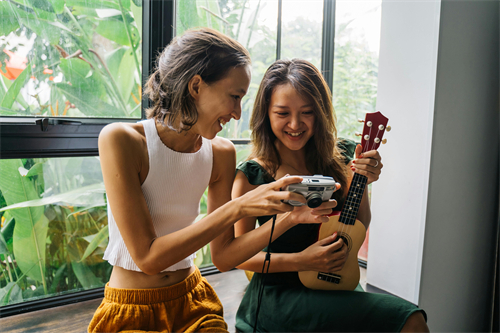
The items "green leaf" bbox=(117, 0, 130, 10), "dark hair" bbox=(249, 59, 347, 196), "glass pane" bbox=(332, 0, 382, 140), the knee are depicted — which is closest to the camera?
the knee

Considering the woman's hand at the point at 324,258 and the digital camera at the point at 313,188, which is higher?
the digital camera at the point at 313,188

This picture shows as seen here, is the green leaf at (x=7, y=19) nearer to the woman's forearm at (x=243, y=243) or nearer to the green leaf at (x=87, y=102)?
the green leaf at (x=87, y=102)

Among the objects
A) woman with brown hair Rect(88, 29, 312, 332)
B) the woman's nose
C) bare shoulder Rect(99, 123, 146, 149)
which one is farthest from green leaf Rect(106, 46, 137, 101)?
the woman's nose

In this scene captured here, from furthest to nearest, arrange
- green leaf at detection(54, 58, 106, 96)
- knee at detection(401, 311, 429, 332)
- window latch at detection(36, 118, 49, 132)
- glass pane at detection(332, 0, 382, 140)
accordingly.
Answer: glass pane at detection(332, 0, 382, 140), green leaf at detection(54, 58, 106, 96), window latch at detection(36, 118, 49, 132), knee at detection(401, 311, 429, 332)

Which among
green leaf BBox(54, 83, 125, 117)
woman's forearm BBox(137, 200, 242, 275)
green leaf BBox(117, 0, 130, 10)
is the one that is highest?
green leaf BBox(117, 0, 130, 10)

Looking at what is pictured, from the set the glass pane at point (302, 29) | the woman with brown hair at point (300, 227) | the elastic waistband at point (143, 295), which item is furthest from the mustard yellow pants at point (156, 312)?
the glass pane at point (302, 29)

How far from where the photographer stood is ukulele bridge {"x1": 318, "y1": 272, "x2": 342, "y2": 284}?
47.2 inches

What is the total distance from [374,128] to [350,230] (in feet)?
1.23

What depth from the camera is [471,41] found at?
5.32 ft

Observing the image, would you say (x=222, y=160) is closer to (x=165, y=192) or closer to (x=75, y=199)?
(x=165, y=192)

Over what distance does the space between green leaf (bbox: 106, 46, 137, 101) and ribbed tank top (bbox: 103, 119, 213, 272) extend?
2.26 ft

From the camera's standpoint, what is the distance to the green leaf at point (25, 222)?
145 cm

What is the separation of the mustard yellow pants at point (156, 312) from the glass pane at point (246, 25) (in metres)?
1.25

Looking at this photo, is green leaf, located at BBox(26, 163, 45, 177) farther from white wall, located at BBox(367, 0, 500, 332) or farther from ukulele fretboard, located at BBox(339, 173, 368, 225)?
white wall, located at BBox(367, 0, 500, 332)
